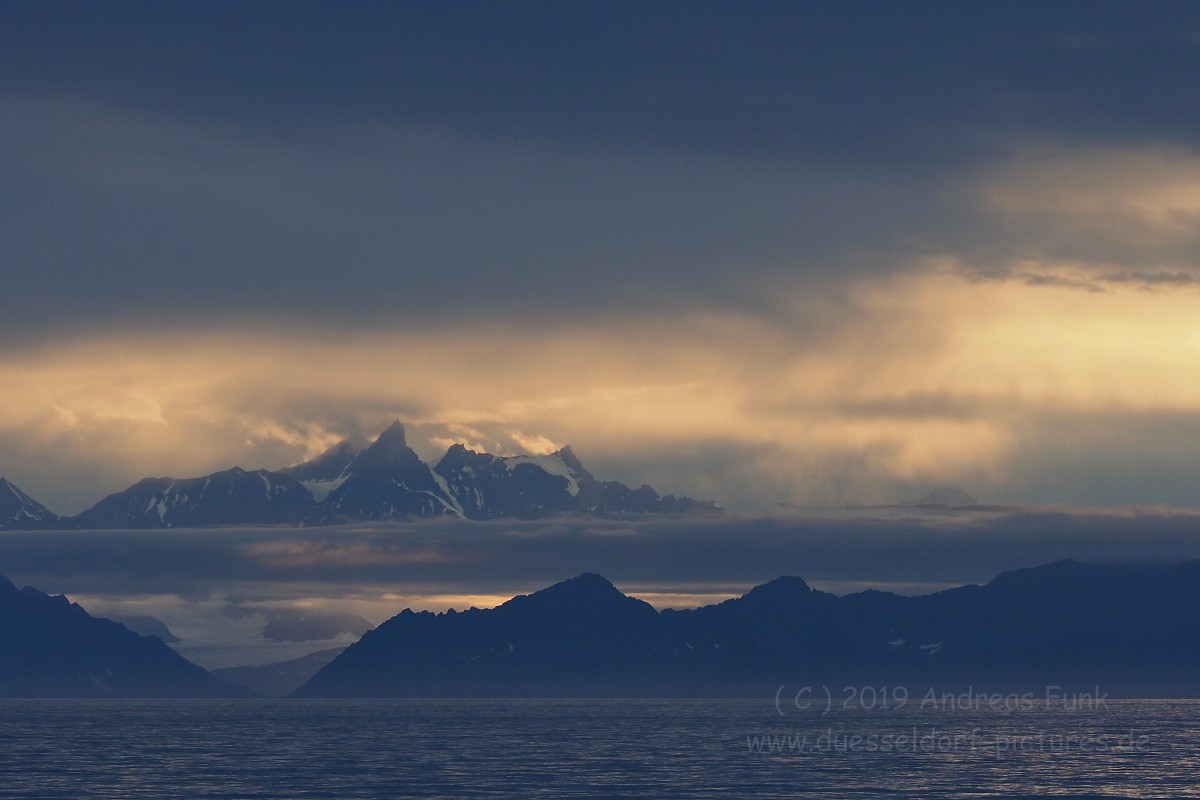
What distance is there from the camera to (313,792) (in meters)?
195

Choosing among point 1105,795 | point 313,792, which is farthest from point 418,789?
point 1105,795

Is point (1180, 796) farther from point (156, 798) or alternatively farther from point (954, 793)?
point (156, 798)

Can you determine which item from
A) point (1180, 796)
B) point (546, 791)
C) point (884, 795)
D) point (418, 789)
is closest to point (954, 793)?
point (884, 795)

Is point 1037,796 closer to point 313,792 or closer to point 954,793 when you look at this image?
point 954,793

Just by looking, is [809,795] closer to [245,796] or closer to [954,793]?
[954,793]

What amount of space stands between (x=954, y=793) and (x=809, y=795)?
58.9 ft

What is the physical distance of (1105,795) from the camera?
196 metres

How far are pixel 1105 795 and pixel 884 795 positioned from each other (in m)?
27.3

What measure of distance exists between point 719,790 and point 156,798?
6454 cm

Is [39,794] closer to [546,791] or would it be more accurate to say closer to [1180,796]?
[546,791]

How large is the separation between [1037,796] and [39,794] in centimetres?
11612

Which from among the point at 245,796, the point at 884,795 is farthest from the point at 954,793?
the point at 245,796

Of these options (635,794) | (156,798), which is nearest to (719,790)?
(635,794)

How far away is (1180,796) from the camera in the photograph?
196 m
